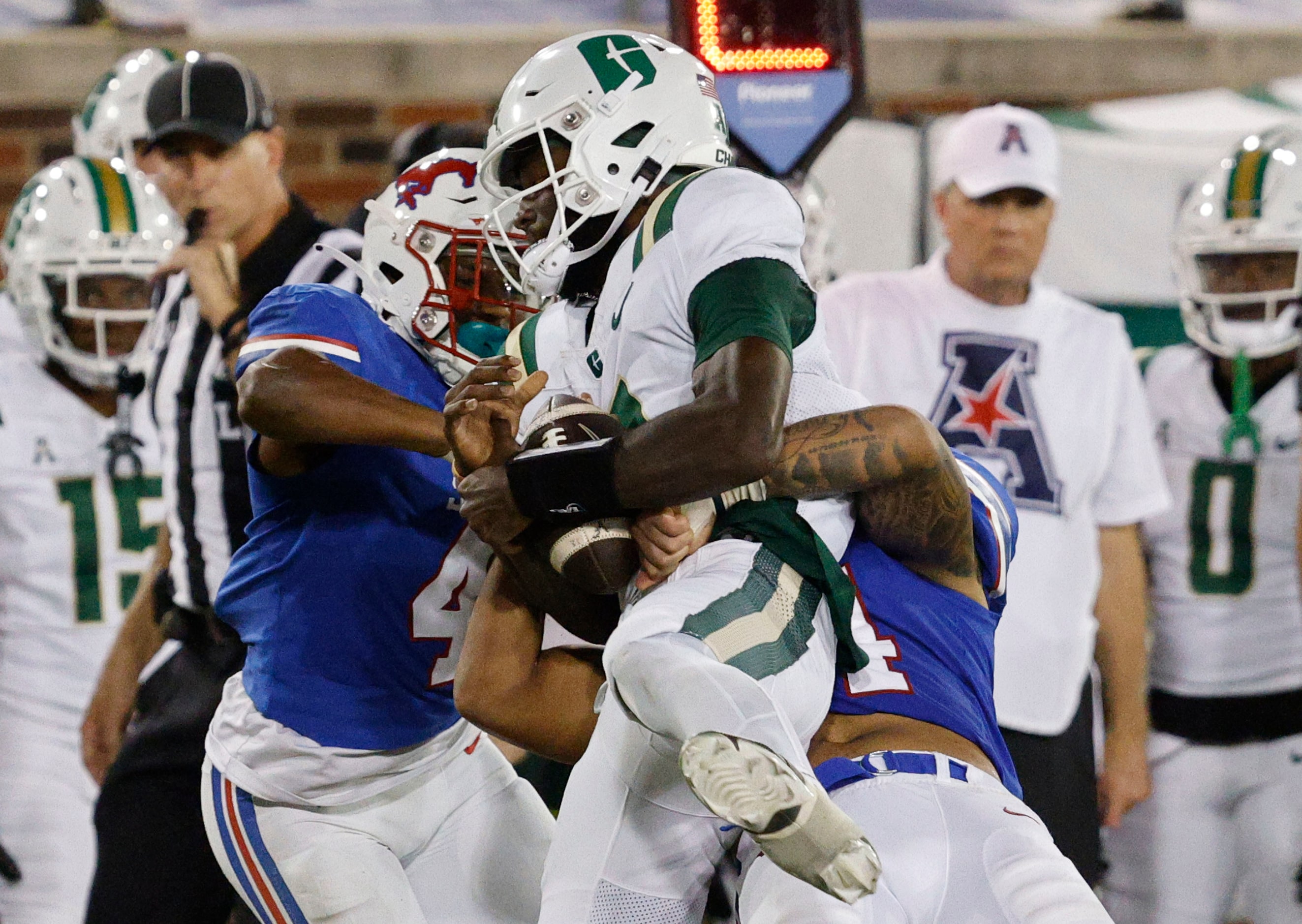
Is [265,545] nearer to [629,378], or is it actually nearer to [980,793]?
[629,378]

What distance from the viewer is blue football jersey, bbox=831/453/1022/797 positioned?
253cm

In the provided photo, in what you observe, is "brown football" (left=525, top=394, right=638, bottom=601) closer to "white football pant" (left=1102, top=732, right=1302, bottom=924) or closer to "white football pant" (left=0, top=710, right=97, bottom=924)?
"white football pant" (left=0, top=710, right=97, bottom=924)

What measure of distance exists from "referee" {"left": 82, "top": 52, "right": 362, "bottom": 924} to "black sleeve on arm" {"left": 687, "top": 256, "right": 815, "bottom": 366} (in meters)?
1.75

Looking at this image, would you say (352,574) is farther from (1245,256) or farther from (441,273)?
(1245,256)

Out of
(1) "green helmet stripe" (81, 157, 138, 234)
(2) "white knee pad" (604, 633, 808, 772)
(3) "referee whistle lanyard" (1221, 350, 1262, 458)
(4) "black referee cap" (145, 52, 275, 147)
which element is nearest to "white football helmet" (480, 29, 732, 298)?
(2) "white knee pad" (604, 633, 808, 772)

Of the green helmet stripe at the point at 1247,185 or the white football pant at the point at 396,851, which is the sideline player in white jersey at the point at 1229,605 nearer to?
the green helmet stripe at the point at 1247,185

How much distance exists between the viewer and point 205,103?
4590mm

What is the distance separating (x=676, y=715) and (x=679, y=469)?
0.33 meters

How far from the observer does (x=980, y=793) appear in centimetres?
240

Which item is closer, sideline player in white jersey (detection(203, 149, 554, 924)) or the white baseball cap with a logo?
sideline player in white jersey (detection(203, 149, 554, 924))

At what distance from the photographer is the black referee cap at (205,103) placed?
15.0ft

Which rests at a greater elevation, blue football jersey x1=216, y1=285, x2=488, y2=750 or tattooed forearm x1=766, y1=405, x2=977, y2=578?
tattooed forearm x1=766, y1=405, x2=977, y2=578

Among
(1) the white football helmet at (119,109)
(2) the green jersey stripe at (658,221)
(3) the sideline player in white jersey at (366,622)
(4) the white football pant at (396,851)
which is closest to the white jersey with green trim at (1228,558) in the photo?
(4) the white football pant at (396,851)

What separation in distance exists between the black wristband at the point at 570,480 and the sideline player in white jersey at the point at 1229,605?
9.72 ft
